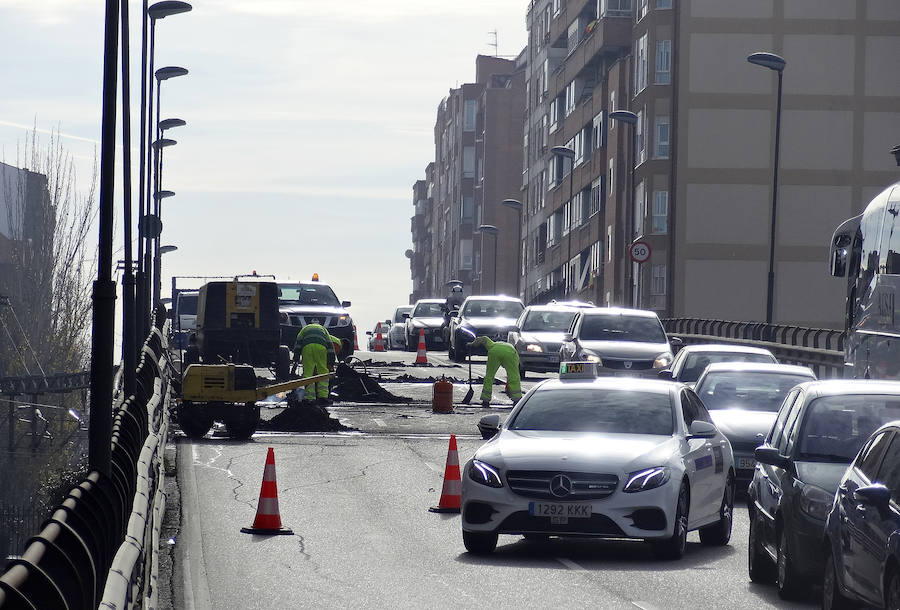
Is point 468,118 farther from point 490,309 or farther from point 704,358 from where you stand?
point 704,358

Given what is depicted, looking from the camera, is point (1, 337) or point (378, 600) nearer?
point (378, 600)

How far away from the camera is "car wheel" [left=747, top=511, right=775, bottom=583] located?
1259cm

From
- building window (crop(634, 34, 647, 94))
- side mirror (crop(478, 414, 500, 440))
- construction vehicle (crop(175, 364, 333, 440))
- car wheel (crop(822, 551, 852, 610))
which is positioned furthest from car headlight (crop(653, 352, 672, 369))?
building window (crop(634, 34, 647, 94))

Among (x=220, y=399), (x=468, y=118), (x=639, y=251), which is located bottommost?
(x=220, y=399)

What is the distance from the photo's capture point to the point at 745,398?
68.4ft

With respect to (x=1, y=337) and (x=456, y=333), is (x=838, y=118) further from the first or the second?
(x=1, y=337)

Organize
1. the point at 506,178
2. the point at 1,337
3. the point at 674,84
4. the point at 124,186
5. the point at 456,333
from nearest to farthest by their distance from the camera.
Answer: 1. the point at 124,186
2. the point at 456,333
3. the point at 674,84
4. the point at 1,337
5. the point at 506,178

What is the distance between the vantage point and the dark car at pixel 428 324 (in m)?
61.7

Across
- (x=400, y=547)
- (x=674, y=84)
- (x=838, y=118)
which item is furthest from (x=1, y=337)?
(x=400, y=547)

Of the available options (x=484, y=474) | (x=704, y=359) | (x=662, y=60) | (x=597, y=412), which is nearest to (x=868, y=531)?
(x=484, y=474)

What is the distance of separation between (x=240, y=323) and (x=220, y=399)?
1478 centimetres

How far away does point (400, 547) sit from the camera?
1507 centimetres

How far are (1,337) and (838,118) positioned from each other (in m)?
40.9

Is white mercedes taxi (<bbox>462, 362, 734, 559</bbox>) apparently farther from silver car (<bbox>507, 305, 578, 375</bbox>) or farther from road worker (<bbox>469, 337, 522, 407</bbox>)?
silver car (<bbox>507, 305, 578, 375</bbox>)
